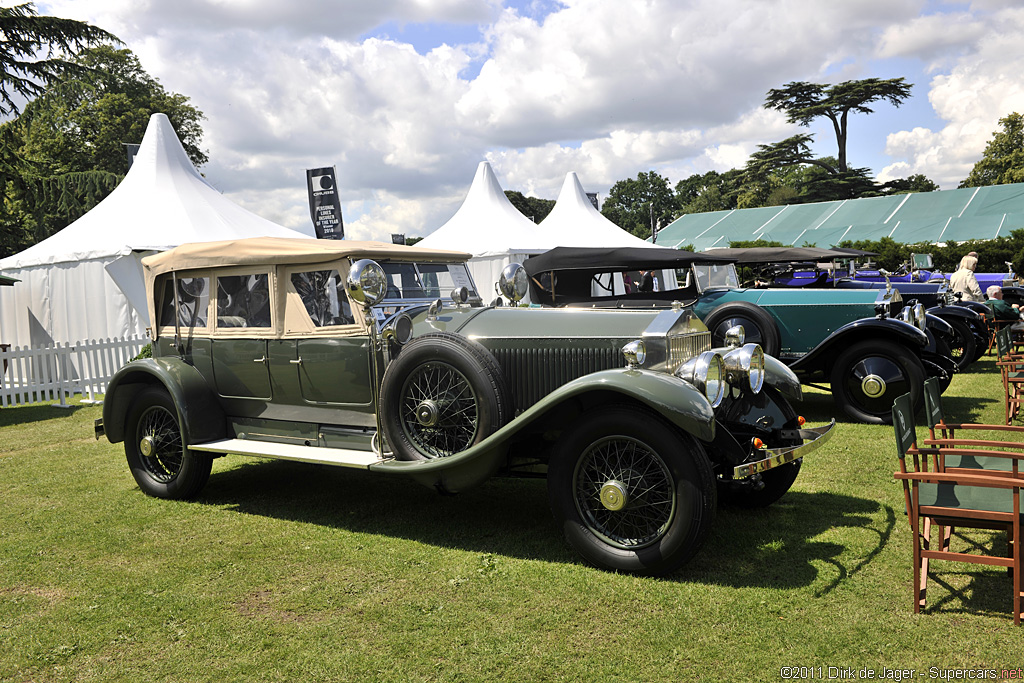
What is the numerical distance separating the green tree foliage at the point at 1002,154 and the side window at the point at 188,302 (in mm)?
50636

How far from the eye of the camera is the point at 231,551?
14.7 feet

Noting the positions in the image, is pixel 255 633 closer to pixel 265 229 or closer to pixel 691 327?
pixel 691 327

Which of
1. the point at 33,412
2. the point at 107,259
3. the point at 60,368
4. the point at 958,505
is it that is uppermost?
the point at 107,259

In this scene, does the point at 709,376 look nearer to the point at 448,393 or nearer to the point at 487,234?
the point at 448,393

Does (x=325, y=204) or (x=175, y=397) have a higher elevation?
(x=325, y=204)

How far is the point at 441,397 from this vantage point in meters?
4.48

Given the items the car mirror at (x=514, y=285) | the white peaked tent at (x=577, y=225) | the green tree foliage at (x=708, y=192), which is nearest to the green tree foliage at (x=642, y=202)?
the green tree foliage at (x=708, y=192)

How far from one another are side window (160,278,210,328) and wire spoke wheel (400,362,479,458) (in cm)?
218

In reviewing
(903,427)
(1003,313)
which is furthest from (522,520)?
(1003,313)

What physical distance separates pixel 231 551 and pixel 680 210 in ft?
253

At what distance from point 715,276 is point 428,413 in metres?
6.74

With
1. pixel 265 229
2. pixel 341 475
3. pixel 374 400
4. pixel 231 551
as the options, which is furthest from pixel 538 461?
pixel 265 229

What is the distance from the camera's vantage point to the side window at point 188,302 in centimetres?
566

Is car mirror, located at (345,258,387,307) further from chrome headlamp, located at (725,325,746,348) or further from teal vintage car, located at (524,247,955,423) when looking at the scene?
teal vintage car, located at (524,247,955,423)
